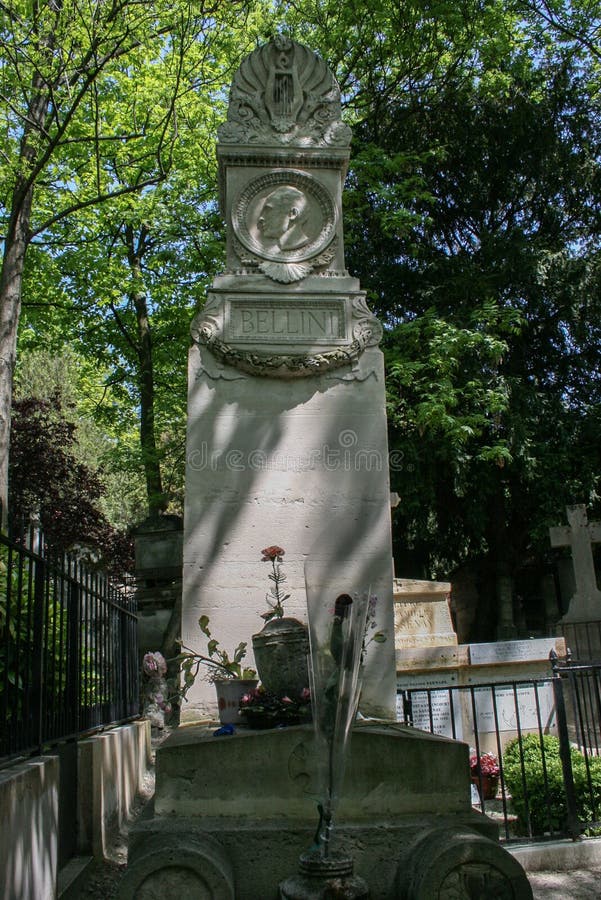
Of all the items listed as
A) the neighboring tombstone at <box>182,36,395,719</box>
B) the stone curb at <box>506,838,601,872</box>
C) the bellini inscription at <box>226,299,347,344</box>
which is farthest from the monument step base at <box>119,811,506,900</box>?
the bellini inscription at <box>226,299,347,344</box>

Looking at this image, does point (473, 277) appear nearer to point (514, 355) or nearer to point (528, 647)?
point (514, 355)

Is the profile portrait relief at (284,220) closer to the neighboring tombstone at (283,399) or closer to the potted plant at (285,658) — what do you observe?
the neighboring tombstone at (283,399)

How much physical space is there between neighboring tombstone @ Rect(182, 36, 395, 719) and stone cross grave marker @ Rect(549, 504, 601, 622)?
11531 millimetres

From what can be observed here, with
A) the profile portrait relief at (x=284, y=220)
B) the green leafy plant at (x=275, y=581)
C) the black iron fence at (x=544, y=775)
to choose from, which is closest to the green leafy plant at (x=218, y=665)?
the green leafy plant at (x=275, y=581)

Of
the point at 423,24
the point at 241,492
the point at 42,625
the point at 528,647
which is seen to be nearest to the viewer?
the point at 42,625

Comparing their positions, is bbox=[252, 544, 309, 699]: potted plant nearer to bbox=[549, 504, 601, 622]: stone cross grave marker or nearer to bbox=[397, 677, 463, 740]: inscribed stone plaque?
bbox=[397, 677, 463, 740]: inscribed stone plaque

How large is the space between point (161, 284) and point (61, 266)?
2304 mm

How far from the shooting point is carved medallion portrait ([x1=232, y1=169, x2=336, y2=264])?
724 cm

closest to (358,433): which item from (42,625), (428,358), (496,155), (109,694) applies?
(42,625)

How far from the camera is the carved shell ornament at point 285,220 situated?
23.7 feet

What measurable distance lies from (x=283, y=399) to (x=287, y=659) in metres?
2.78

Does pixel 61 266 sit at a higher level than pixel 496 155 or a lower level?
lower

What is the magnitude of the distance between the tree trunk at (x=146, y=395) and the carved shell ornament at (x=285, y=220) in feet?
33.7

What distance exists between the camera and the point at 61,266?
57.5ft
